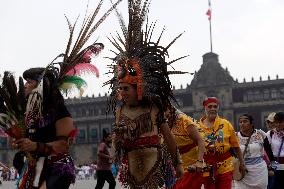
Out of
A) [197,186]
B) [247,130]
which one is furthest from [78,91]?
[247,130]

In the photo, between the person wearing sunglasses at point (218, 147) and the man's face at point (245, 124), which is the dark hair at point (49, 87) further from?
the man's face at point (245, 124)

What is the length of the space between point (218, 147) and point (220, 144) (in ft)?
0.15

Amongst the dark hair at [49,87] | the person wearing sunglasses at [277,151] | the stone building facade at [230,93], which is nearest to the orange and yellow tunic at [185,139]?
the dark hair at [49,87]

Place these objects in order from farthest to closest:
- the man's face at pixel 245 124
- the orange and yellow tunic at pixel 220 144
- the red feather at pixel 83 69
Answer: the man's face at pixel 245 124, the orange and yellow tunic at pixel 220 144, the red feather at pixel 83 69

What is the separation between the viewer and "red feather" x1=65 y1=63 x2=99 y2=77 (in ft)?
15.1

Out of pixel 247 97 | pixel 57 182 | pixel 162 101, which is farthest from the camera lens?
pixel 247 97

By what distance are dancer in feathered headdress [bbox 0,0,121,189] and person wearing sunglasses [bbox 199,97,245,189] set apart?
100 inches

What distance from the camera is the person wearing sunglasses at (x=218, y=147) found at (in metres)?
6.64

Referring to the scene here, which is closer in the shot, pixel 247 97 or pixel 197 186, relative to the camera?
pixel 197 186

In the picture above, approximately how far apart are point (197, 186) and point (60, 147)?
2355 millimetres

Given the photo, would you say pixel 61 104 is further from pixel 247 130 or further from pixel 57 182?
pixel 247 130

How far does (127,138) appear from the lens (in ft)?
14.6

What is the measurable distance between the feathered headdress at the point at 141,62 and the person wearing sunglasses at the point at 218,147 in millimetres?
2185

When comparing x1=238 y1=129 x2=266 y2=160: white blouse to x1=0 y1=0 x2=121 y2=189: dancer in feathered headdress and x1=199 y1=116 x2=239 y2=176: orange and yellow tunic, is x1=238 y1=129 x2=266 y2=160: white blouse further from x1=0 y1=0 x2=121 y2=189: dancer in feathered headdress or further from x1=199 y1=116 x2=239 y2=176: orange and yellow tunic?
x1=0 y1=0 x2=121 y2=189: dancer in feathered headdress
